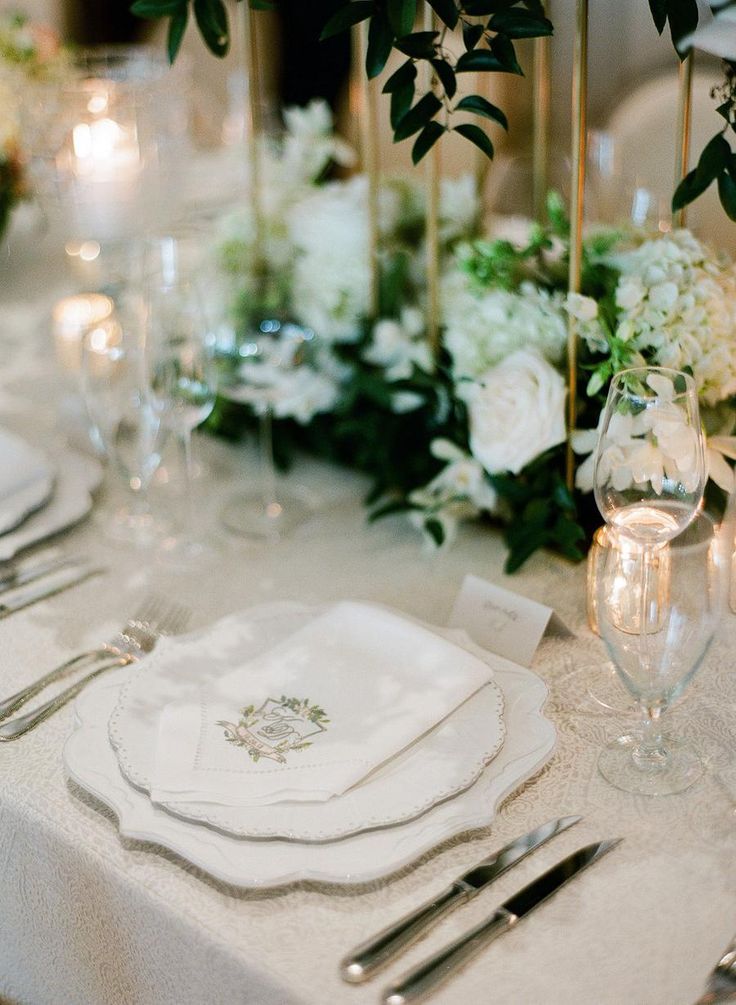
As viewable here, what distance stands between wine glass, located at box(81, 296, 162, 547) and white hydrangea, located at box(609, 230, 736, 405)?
543mm

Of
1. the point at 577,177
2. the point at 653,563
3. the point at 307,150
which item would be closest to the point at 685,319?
the point at 577,177

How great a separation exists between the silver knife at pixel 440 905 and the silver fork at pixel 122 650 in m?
0.40

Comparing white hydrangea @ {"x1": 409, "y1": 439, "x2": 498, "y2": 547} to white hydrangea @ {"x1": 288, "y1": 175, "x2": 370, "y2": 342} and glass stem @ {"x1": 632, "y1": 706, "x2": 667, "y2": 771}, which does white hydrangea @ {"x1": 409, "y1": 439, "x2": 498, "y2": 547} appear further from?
glass stem @ {"x1": 632, "y1": 706, "x2": 667, "y2": 771}

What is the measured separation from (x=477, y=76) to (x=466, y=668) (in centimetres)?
100

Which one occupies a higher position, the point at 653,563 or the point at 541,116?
the point at 541,116

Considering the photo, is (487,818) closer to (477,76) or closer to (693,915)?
(693,915)

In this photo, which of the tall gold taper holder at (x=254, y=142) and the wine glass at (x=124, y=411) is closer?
the wine glass at (x=124, y=411)

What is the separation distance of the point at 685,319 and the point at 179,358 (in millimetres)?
539

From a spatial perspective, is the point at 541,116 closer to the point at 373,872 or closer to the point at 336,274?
the point at 336,274

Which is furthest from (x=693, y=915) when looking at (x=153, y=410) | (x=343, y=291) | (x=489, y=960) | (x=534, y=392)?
(x=343, y=291)

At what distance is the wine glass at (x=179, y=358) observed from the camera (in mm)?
1285

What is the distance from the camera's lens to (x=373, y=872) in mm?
807

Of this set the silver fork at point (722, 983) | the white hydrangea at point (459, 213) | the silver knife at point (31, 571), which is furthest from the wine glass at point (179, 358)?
the silver fork at point (722, 983)

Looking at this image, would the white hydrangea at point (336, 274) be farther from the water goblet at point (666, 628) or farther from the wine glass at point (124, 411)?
the water goblet at point (666, 628)
